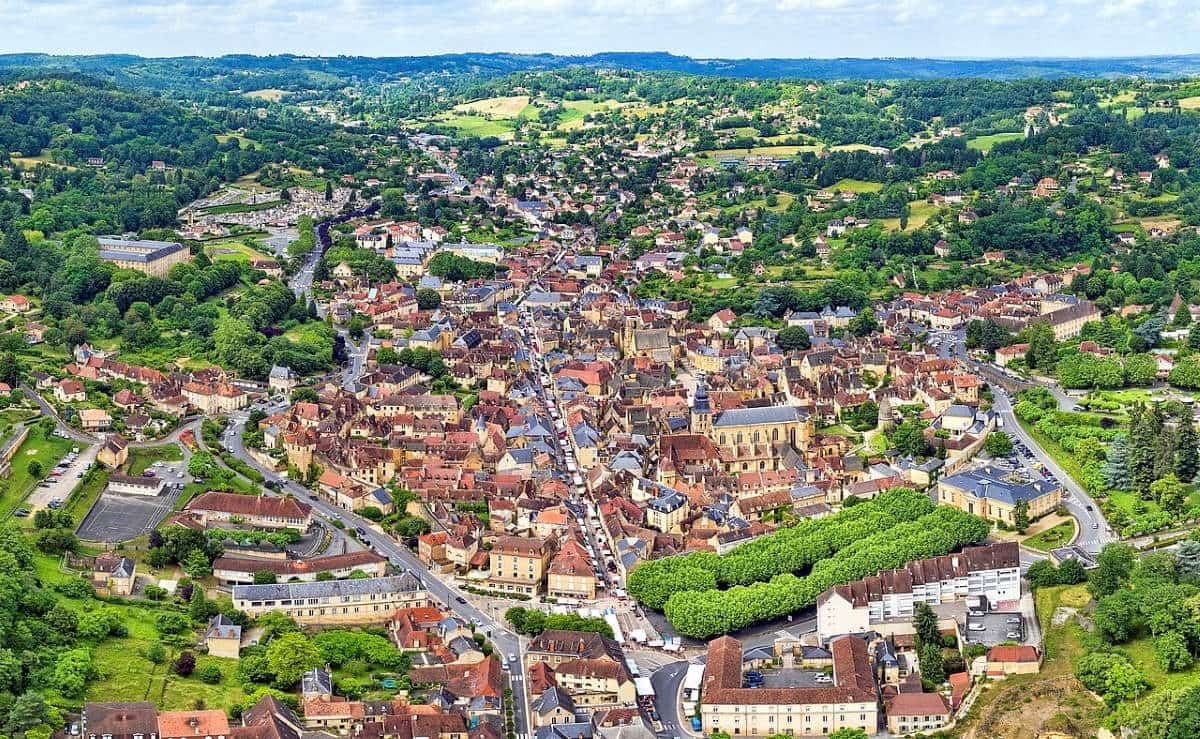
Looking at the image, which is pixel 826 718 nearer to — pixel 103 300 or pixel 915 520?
pixel 915 520

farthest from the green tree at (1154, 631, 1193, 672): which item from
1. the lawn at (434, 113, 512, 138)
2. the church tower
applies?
the lawn at (434, 113, 512, 138)

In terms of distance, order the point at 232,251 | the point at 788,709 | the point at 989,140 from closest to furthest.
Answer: the point at 788,709, the point at 232,251, the point at 989,140

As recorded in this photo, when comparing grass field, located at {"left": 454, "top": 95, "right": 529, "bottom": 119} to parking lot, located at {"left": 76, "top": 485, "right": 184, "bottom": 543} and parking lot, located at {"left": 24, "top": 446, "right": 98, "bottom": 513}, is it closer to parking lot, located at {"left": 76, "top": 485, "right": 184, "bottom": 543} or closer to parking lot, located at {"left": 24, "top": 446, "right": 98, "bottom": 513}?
parking lot, located at {"left": 24, "top": 446, "right": 98, "bottom": 513}

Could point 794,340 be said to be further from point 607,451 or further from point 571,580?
point 571,580

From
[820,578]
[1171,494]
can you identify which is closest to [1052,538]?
[1171,494]

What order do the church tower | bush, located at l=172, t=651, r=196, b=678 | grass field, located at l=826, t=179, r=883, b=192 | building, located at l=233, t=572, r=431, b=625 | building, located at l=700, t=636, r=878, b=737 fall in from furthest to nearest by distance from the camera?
grass field, located at l=826, t=179, r=883, b=192 < the church tower < building, located at l=233, t=572, r=431, b=625 < bush, located at l=172, t=651, r=196, b=678 < building, located at l=700, t=636, r=878, b=737

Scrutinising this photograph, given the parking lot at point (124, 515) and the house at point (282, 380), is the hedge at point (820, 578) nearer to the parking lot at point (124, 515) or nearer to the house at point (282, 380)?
the parking lot at point (124, 515)
